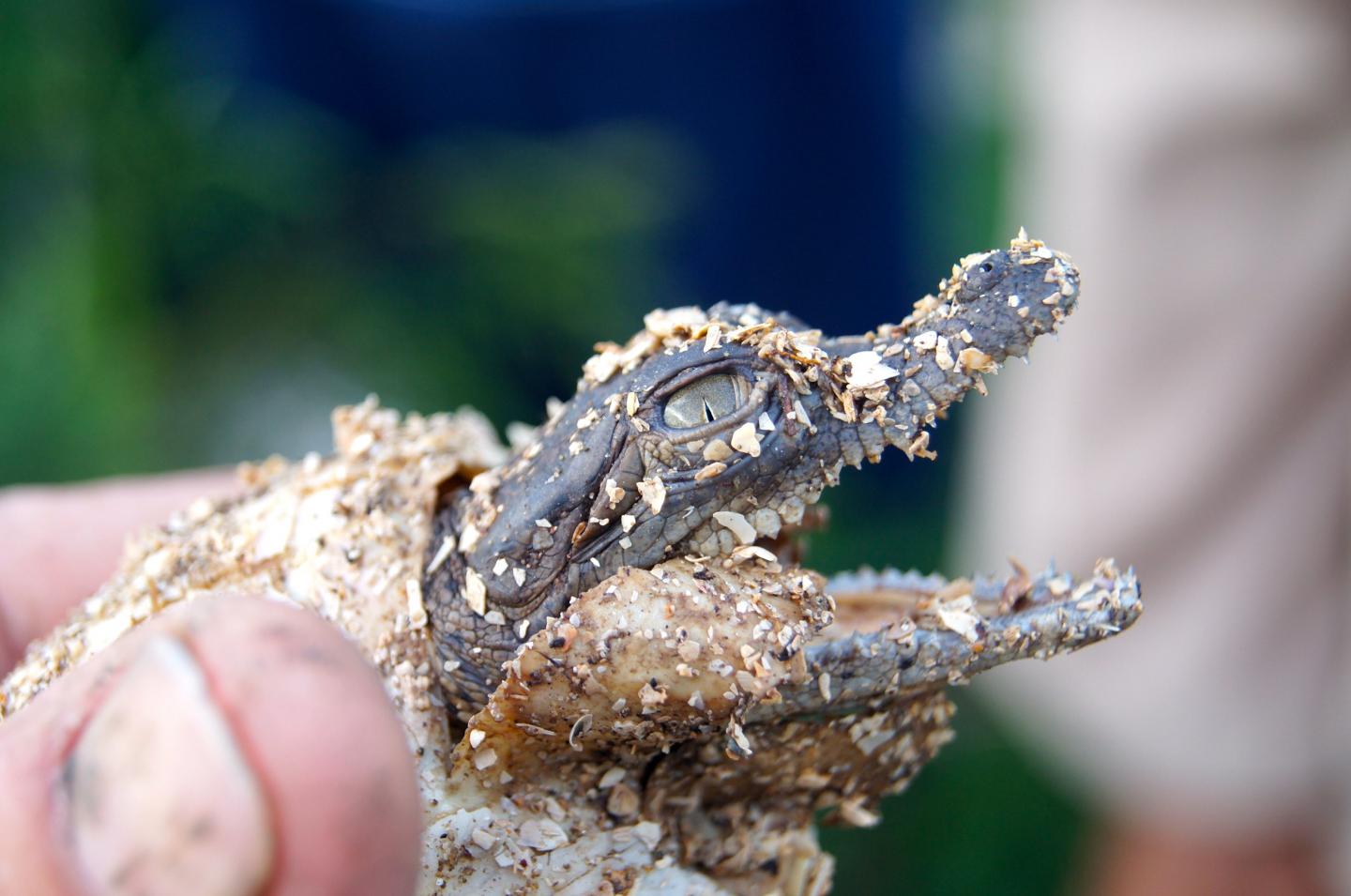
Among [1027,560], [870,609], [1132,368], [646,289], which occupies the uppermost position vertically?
[646,289]

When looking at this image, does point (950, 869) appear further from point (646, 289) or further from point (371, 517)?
point (371, 517)

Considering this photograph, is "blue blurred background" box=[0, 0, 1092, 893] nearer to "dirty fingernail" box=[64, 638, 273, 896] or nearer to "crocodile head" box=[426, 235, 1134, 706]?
"crocodile head" box=[426, 235, 1134, 706]

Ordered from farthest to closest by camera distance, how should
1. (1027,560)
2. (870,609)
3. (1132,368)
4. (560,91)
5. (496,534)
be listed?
(560,91), (1027,560), (1132,368), (870,609), (496,534)

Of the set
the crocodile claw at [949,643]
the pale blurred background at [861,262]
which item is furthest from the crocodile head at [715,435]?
the pale blurred background at [861,262]

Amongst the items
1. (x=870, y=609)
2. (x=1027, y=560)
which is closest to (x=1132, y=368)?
(x=1027, y=560)

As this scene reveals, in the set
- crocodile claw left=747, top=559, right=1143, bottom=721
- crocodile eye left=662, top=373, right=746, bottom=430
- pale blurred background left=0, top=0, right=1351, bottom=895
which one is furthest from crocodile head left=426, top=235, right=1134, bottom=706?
pale blurred background left=0, top=0, right=1351, bottom=895

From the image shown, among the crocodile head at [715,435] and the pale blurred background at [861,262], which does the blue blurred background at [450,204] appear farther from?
the crocodile head at [715,435]
